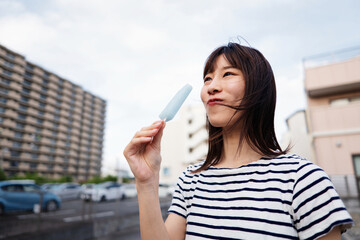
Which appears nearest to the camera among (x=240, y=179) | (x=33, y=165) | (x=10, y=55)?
(x=240, y=179)

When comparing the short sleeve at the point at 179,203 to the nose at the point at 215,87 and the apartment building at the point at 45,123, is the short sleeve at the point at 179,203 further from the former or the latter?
the apartment building at the point at 45,123

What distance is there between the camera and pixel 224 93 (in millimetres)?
1113

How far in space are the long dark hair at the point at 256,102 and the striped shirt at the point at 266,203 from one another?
123 millimetres

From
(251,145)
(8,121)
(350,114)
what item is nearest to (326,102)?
(350,114)

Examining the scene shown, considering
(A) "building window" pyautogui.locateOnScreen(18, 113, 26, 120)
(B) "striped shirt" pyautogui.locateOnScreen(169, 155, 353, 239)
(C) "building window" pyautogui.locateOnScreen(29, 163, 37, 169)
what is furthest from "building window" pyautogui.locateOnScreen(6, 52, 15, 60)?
(B) "striped shirt" pyautogui.locateOnScreen(169, 155, 353, 239)

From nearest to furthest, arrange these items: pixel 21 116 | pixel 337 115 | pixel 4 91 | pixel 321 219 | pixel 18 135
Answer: pixel 321 219 < pixel 337 115 < pixel 4 91 < pixel 18 135 < pixel 21 116

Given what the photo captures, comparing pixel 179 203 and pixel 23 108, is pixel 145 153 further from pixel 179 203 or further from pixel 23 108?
pixel 23 108

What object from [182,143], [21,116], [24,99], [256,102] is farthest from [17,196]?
[24,99]

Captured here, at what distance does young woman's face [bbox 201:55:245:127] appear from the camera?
1.11 m

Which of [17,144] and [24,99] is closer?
[17,144]

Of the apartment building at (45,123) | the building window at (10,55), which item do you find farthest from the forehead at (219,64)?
the building window at (10,55)

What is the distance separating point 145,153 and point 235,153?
475mm

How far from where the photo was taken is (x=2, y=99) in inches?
1855

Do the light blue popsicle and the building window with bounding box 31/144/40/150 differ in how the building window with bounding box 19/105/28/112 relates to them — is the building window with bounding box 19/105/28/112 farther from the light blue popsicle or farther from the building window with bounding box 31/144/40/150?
the light blue popsicle
